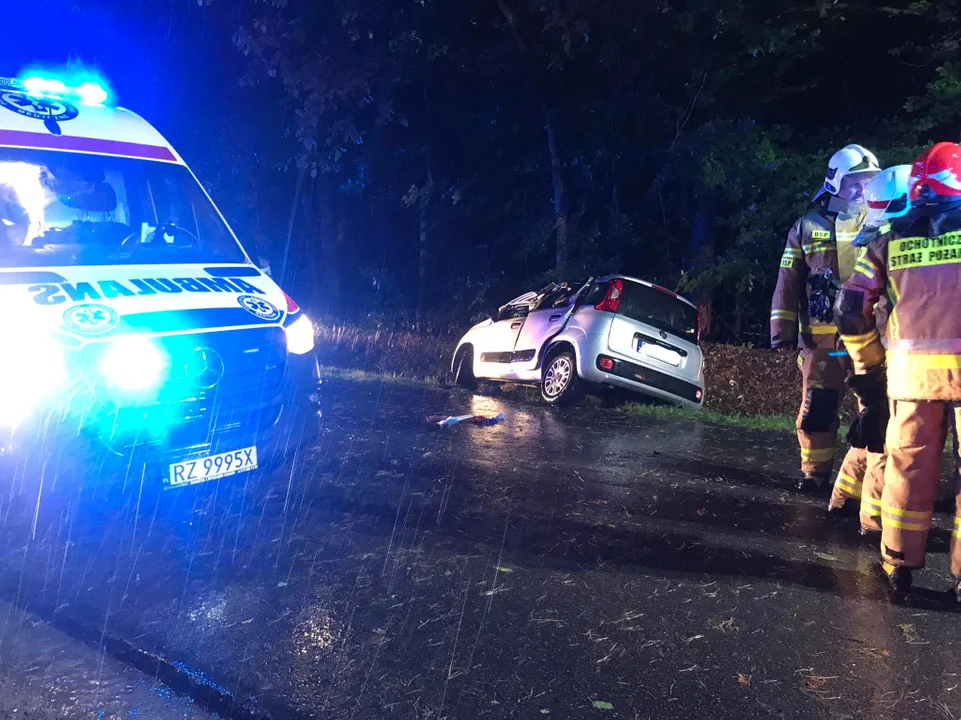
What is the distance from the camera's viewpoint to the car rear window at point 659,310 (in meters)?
10.1

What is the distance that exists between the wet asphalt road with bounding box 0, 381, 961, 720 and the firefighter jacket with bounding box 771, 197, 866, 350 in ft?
3.88

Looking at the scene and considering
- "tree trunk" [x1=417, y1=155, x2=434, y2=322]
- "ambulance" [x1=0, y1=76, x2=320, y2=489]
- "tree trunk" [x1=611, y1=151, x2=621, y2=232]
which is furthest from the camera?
"tree trunk" [x1=417, y1=155, x2=434, y2=322]

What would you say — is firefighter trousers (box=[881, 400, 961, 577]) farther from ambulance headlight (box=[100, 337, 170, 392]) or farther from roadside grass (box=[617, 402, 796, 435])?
roadside grass (box=[617, 402, 796, 435])

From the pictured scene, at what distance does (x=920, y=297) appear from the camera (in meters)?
4.40

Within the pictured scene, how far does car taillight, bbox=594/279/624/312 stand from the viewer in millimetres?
10070

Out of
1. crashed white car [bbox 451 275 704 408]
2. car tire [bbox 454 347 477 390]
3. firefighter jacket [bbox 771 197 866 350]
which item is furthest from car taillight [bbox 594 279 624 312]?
firefighter jacket [bbox 771 197 866 350]

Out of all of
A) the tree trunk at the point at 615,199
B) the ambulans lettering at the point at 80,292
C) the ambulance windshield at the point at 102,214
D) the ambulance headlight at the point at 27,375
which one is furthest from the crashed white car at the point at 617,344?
the ambulance headlight at the point at 27,375

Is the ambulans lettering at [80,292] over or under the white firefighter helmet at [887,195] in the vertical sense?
under

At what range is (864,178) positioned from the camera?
6.00 metres

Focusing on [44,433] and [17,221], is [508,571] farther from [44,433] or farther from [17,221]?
[17,221]

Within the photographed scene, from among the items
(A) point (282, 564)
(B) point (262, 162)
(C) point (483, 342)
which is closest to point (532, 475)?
(A) point (282, 564)

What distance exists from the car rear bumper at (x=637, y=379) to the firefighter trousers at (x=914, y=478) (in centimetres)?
546

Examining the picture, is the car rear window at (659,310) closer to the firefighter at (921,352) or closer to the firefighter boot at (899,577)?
the firefighter at (921,352)

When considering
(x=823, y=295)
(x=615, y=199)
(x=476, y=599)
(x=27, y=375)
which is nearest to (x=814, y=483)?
(x=823, y=295)
